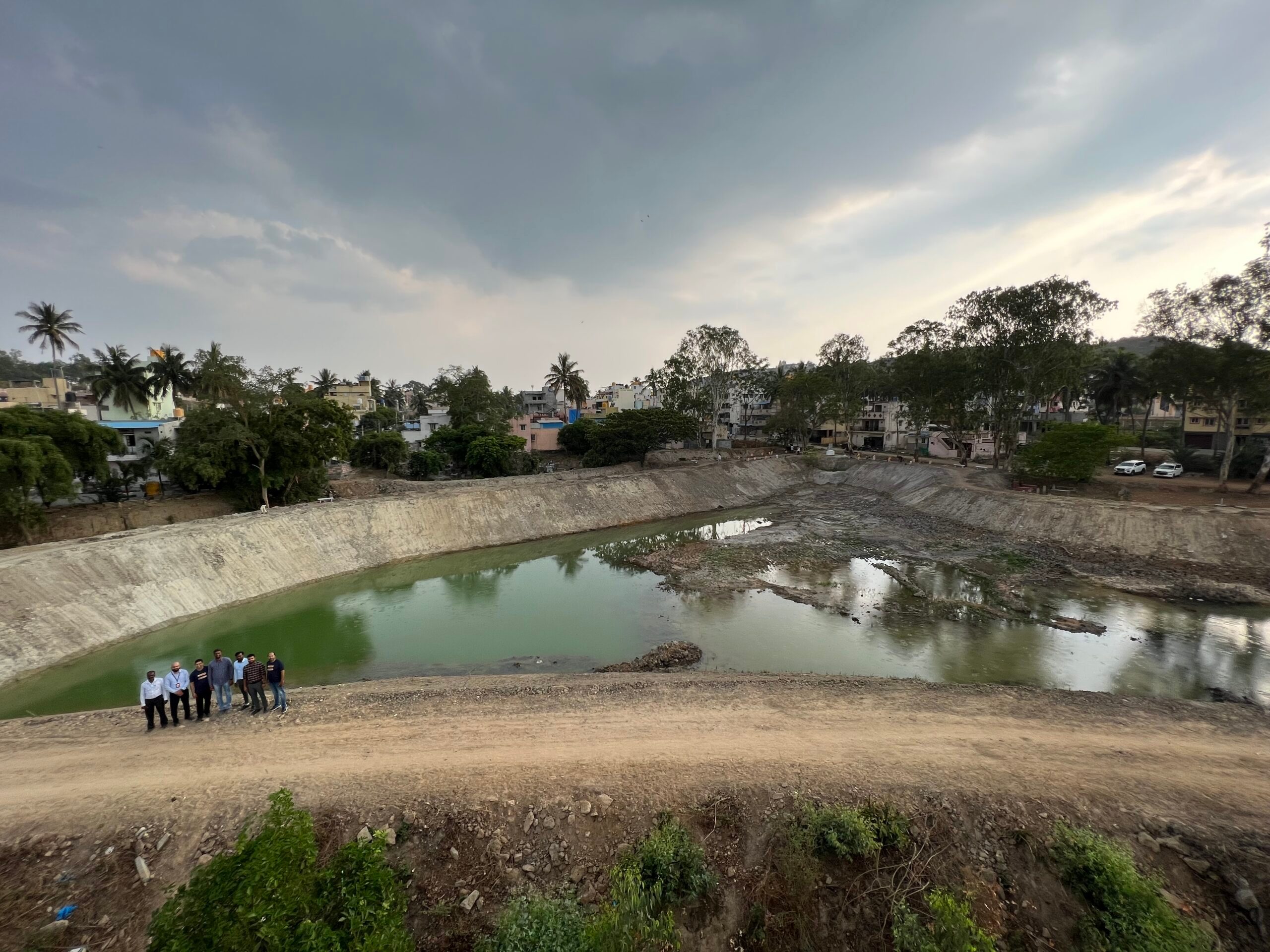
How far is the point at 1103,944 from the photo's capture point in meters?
6.93

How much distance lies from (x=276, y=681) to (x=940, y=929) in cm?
1373

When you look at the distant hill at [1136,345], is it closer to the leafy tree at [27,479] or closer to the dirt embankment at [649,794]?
the dirt embankment at [649,794]

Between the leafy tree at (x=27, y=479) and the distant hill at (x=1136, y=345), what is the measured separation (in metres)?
61.2

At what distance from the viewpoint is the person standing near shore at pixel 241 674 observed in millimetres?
12289

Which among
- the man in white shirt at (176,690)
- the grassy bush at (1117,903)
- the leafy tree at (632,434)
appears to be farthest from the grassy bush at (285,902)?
the leafy tree at (632,434)

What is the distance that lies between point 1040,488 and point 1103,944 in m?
40.0

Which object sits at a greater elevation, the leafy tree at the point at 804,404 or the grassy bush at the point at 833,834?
the leafy tree at the point at 804,404

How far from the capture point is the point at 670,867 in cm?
780

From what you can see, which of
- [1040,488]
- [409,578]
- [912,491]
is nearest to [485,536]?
[409,578]

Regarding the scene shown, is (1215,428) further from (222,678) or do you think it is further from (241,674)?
(222,678)

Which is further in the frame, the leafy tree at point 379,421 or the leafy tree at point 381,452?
the leafy tree at point 379,421

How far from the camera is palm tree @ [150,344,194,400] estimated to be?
44.2 metres

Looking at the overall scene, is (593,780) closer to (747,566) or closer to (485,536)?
(747,566)

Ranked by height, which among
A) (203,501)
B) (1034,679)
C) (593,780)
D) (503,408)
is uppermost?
(503,408)
